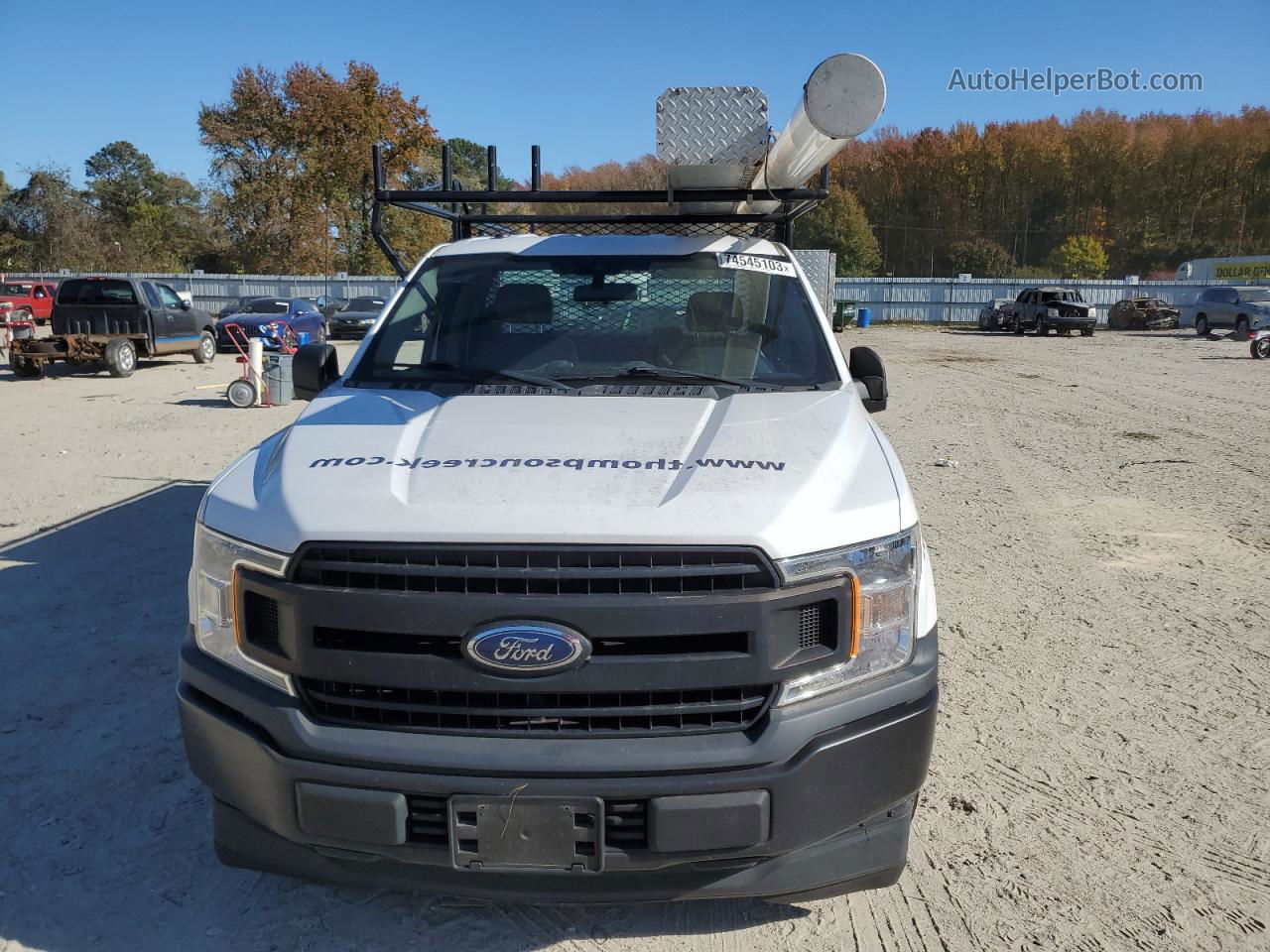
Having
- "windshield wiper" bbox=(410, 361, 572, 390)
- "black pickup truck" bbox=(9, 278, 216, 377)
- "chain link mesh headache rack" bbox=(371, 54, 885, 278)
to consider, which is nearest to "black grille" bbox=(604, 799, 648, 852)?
"windshield wiper" bbox=(410, 361, 572, 390)

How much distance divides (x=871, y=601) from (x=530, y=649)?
838mm

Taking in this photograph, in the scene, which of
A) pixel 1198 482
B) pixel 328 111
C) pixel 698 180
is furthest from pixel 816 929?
pixel 328 111

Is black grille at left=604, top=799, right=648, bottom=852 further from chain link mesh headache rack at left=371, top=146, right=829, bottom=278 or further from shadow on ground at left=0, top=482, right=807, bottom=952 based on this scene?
chain link mesh headache rack at left=371, top=146, right=829, bottom=278

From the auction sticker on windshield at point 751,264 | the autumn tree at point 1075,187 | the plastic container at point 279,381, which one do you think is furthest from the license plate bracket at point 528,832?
the autumn tree at point 1075,187

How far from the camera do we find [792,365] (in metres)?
3.56

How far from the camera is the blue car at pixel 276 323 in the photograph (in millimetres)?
22375

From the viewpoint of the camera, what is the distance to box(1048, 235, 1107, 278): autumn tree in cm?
8075

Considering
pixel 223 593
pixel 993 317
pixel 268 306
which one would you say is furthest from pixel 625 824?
pixel 993 317

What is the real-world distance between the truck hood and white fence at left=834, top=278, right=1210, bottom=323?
47044 mm

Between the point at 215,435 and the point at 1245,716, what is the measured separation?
10801 mm

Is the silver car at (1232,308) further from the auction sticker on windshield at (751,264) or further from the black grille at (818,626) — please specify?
the black grille at (818,626)

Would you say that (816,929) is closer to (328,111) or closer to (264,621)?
(264,621)

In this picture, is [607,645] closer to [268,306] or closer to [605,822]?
[605,822]

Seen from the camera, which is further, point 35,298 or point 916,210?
point 916,210
